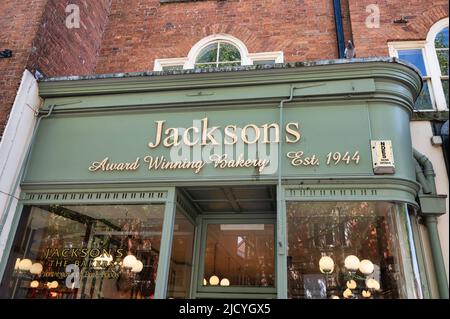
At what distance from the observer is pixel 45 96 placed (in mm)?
6359

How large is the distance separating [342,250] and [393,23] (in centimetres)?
450

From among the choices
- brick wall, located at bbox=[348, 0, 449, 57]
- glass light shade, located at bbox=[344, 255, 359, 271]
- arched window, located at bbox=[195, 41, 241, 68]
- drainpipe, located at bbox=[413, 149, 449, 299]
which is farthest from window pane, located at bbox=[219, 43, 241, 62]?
glass light shade, located at bbox=[344, 255, 359, 271]

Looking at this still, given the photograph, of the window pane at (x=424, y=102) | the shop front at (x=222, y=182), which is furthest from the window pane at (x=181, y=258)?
the window pane at (x=424, y=102)

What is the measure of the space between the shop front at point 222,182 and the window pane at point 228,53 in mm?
2147

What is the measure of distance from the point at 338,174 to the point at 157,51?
490cm

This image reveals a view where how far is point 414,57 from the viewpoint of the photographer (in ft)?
23.0

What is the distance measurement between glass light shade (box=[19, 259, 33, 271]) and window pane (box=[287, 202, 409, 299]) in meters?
3.80

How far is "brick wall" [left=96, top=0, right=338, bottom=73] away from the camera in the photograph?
7742 mm

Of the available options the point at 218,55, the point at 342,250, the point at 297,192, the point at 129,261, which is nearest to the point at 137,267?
the point at 129,261

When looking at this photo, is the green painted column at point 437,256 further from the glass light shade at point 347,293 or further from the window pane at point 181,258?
the window pane at point 181,258

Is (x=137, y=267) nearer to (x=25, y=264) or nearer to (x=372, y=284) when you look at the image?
(x=25, y=264)

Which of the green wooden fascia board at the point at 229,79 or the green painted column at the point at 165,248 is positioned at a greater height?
the green wooden fascia board at the point at 229,79

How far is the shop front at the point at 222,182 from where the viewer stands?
514 cm
